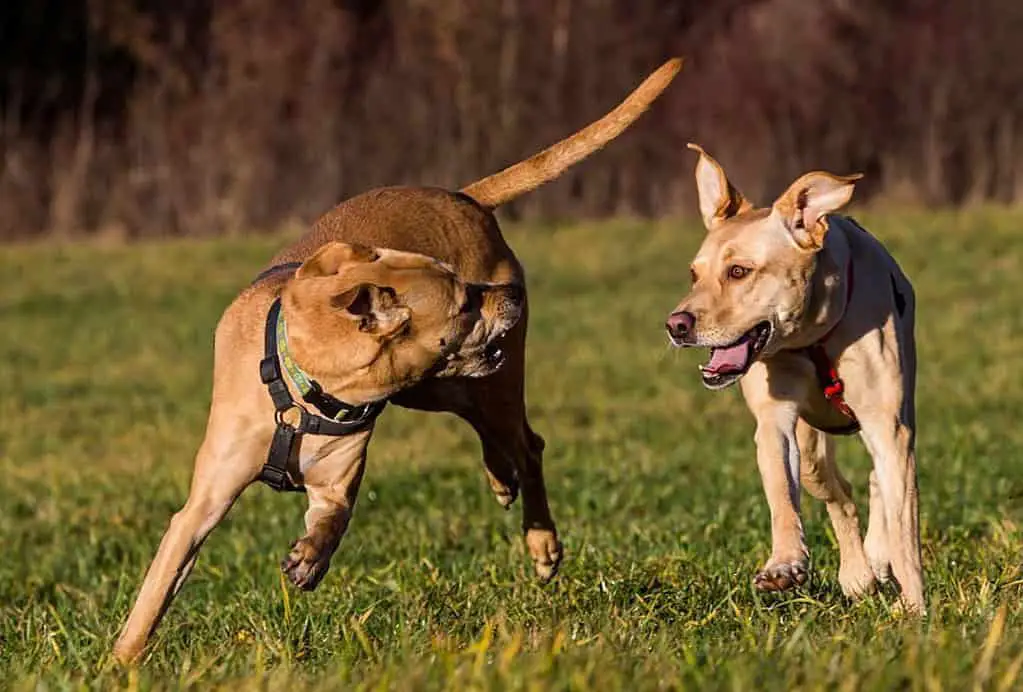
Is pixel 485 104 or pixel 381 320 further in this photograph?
pixel 485 104

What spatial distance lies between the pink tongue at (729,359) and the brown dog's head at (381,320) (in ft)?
2.36

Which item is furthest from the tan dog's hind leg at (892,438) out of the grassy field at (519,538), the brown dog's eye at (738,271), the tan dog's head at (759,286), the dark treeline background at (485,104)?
the dark treeline background at (485,104)

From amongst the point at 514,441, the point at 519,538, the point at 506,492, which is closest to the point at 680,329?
the point at 514,441

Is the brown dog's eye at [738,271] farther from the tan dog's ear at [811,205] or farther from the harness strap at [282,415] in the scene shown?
the harness strap at [282,415]

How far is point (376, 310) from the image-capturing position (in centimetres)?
604

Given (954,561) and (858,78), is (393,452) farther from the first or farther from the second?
(858,78)

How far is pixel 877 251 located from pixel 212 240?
2042 centimetres

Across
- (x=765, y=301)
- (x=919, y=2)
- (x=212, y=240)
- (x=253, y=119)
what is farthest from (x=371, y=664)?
(x=919, y=2)

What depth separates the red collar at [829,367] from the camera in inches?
247

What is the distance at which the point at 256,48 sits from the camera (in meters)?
29.3

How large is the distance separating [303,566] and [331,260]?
103 cm

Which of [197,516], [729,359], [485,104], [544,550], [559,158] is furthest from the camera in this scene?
[485,104]

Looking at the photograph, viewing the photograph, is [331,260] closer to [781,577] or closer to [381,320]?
[381,320]

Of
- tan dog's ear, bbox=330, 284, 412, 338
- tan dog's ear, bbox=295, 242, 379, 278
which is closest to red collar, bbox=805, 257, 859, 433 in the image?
tan dog's ear, bbox=330, 284, 412, 338
